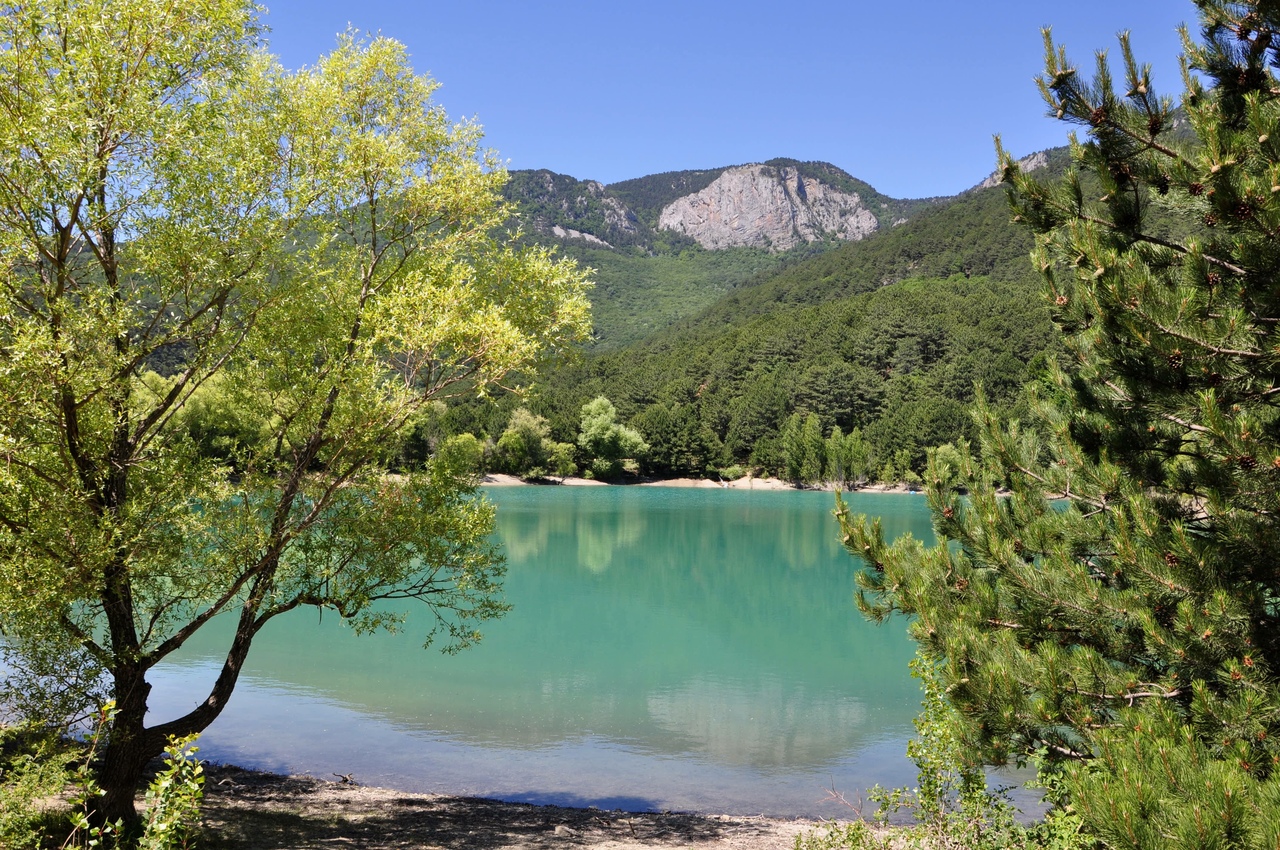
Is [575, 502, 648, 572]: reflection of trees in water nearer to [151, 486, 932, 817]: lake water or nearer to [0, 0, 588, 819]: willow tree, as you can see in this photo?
[151, 486, 932, 817]: lake water

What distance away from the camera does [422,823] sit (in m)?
9.88

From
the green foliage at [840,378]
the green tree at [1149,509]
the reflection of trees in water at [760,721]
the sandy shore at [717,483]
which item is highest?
the green foliage at [840,378]

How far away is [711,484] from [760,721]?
76.6 metres

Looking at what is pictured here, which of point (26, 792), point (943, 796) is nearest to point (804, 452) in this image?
point (943, 796)

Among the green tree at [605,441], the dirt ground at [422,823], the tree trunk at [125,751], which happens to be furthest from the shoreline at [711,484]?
the tree trunk at [125,751]

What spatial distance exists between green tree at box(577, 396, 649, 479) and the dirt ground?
248ft

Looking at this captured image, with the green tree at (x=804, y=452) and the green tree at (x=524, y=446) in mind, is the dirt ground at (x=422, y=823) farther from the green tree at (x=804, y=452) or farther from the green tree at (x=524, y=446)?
the green tree at (x=804, y=452)

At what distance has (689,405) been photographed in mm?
97875

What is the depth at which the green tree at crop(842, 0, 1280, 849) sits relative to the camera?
15.8ft

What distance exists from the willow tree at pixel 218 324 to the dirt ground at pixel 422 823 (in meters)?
1.71

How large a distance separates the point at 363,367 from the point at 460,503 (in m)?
2.18

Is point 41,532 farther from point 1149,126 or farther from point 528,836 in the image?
point 1149,126

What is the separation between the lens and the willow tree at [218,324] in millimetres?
6695

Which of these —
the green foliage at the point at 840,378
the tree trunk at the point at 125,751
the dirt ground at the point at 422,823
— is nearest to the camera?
the tree trunk at the point at 125,751
